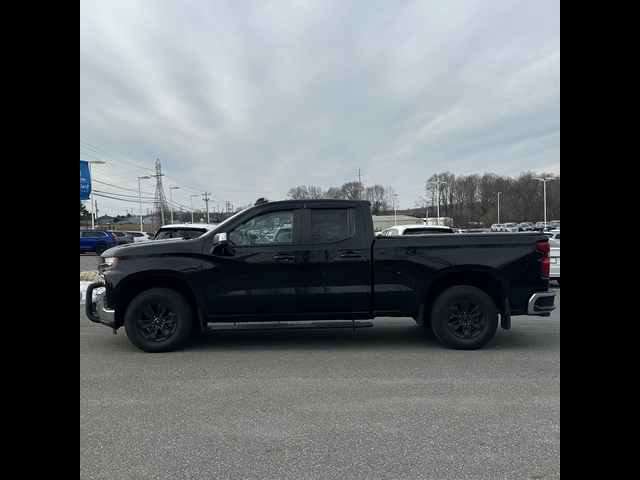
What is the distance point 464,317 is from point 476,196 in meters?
109

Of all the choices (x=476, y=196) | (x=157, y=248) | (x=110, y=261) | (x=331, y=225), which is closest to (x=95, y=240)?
(x=110, y=261)

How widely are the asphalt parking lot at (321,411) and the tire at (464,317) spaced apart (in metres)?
0.19

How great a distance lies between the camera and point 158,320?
5.71 m

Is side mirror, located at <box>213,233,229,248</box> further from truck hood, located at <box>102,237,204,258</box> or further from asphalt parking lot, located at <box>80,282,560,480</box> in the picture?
asphalt parking lot, located at <box>80,282,560,480</box>

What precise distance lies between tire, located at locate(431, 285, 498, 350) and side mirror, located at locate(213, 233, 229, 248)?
2904mm

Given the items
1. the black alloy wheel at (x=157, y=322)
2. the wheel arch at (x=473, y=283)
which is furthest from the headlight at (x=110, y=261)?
the wheel arch at (x=473, y=283)

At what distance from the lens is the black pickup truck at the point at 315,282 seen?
5680 millimetres

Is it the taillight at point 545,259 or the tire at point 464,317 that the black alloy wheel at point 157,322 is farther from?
the taillight at point 545,259

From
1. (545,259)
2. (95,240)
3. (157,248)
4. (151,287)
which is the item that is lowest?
(151,287)

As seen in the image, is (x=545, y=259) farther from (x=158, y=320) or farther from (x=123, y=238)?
(x=123, y=238)

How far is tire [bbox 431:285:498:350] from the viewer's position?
224 inches
